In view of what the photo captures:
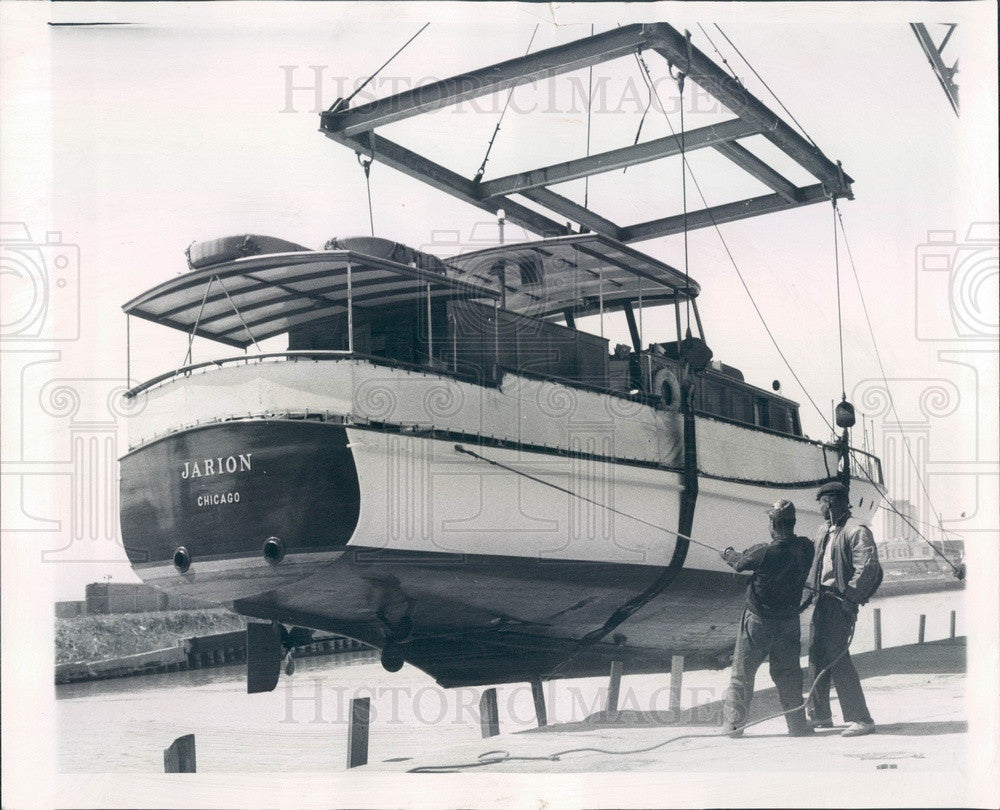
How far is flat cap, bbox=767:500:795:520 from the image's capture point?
9992mm

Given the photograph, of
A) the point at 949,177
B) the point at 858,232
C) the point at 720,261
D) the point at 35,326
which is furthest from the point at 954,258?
the point at 35,326

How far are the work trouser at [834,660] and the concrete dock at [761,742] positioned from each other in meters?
0.12

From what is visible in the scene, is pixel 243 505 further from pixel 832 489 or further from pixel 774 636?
pixel 832 489

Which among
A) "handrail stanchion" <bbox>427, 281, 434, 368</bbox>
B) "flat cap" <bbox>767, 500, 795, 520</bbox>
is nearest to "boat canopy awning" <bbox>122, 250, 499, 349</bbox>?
"handrail stanchion" <bbox>427, 281, 434, 368</bbox>

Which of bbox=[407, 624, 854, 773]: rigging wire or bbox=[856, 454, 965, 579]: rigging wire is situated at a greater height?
bbox=[856, 454, 965, 579]: rigging wire

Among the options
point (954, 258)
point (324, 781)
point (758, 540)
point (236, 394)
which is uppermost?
point (954, 258)

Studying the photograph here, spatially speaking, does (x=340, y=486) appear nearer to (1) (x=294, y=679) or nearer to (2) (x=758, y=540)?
(1) (x=294, y=679)

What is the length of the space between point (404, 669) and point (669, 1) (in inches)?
192

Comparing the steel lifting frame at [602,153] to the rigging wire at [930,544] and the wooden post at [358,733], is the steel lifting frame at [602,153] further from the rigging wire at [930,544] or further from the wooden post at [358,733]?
the wooden post at [358,733]

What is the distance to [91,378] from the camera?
9078 mm

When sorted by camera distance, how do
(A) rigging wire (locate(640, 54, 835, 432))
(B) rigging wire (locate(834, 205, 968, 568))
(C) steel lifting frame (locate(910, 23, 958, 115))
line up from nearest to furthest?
(C) steel lifting frame (locate(910, 23, 958, 115)) → (B) rigging wire (locate(834, 205, 968, 568)) → (A) rigging wire (locate(640, 54, 835, 432))

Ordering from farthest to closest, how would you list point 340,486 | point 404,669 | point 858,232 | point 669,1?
point 858,232 < point 404,669 < point 669,1 < point 340,486

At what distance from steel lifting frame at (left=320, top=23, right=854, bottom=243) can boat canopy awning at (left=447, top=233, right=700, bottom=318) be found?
0.44 metres

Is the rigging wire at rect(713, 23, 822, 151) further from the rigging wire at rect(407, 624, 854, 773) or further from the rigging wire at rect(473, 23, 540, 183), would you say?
the rigging wire at rect(407, 624, 854, 773)
